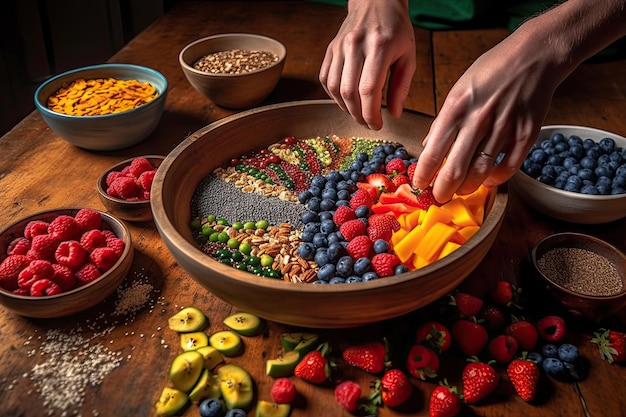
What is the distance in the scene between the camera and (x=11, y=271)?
1.03m

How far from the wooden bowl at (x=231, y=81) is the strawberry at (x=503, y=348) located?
1046 millimetres

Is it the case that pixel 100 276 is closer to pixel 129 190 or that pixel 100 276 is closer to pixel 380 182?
pixel 129 190

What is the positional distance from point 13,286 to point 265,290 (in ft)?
1.63

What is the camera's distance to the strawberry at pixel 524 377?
0.89m

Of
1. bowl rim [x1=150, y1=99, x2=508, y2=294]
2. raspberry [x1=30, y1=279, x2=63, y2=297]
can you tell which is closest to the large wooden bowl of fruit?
bowl rim [x1=150, y1=99, x2=508, y2=294]

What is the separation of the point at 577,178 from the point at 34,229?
115cm

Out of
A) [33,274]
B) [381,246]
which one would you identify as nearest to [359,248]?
[381,246]

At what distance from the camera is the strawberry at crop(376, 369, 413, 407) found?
0.88 meters

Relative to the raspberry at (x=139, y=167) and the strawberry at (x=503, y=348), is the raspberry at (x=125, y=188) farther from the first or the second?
the strawberry at (x=503, y=348)

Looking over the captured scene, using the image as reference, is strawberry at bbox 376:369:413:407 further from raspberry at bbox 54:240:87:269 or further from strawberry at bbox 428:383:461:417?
raspberry at bbox 54:240:87:269

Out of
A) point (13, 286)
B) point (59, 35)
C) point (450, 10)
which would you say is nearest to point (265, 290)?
point (13, 286)

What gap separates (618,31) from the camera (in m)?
1.03

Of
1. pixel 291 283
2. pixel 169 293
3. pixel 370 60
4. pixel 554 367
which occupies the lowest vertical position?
pixel 169 293

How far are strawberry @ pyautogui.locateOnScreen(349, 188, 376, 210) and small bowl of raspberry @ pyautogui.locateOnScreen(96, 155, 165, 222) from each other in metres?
0.45
